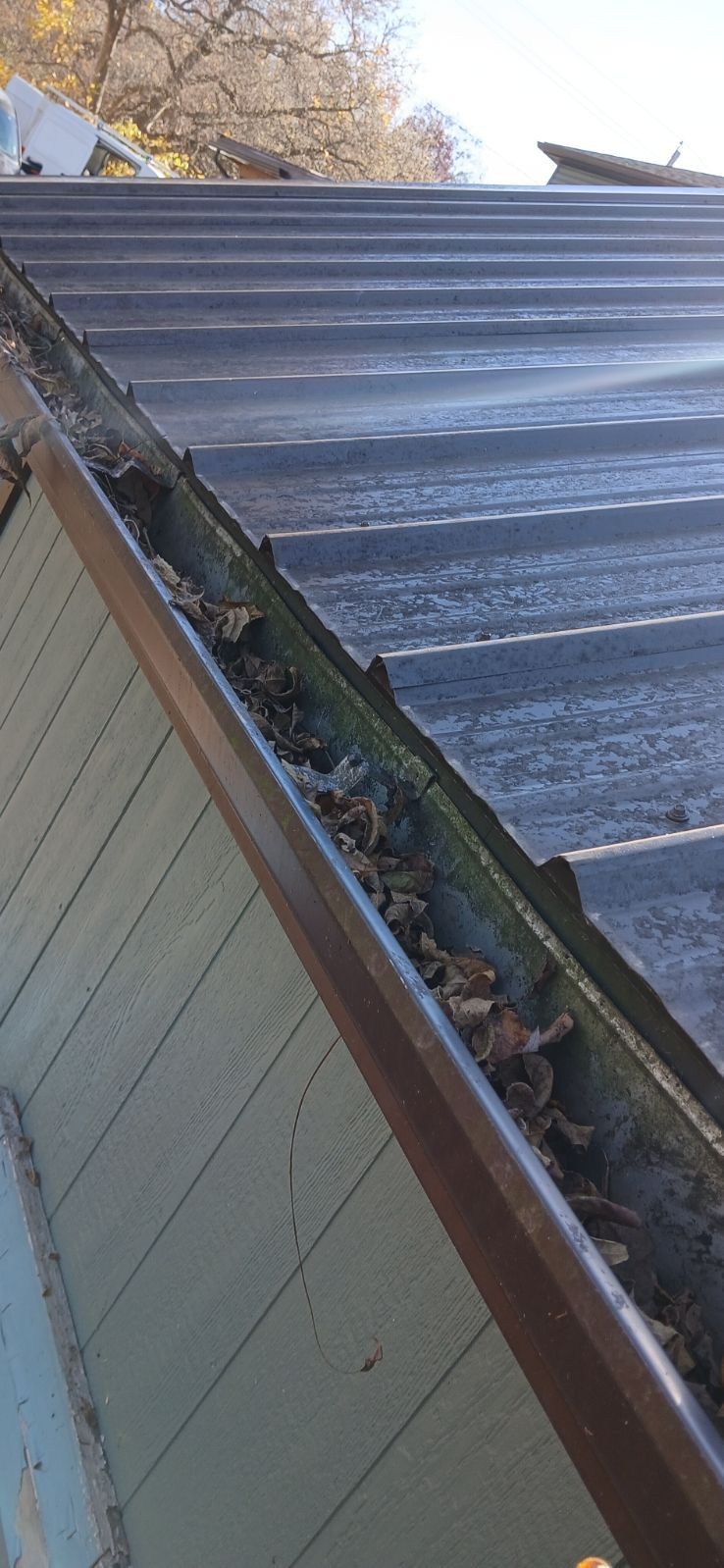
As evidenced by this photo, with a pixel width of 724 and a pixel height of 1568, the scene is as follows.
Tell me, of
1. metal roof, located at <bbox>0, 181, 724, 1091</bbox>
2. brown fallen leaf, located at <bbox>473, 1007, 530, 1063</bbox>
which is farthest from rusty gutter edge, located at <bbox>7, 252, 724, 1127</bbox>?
brown fallen leaf, located at <bbox>473, 1007, 530, 1063</bbox>

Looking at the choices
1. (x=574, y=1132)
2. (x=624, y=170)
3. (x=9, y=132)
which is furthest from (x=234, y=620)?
(x=9, y=132)

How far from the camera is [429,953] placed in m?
1.73

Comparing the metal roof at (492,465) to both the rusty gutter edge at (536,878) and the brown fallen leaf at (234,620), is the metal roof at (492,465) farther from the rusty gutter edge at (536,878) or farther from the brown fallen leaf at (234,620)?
the brown fallen leaf at (234,620)

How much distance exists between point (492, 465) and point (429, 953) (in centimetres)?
174

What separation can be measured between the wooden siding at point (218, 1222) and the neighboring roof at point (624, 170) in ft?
40.7

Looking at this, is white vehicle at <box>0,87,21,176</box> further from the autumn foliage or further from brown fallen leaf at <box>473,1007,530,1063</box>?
brown fallen leaf at <box>473,1007,530,1063</box>

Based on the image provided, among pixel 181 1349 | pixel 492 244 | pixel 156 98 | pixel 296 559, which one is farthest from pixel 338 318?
pixel 156 98

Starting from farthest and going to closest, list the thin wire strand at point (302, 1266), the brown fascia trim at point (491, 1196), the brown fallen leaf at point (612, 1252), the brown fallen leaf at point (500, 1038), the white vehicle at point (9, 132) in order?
the white vehicle at point (9, 132), the thin wire strand at point (302, 1266), the brown fallen leaf at point (500, 1038), the brown fallen leaf at point (612, 1252), the brown fascia trim at point (491, 1196)

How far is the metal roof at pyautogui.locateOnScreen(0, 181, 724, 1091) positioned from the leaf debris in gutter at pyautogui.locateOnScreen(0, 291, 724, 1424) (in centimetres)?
16

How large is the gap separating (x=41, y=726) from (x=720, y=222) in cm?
531

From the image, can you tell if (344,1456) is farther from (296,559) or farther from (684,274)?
(684,274)

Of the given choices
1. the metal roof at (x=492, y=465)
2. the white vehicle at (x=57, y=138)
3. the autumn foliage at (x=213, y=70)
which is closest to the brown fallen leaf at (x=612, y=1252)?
the metal roof at (x=492, y=465)

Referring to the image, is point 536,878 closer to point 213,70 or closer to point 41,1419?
point 41,1419

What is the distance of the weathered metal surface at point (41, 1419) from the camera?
2.42 metres
